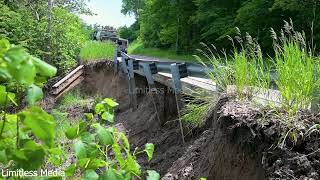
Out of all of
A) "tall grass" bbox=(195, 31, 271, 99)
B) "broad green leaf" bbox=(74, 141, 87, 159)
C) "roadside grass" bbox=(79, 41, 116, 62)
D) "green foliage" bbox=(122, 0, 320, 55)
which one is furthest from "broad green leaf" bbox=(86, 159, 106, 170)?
"roadside grass" bbox=(79, 41, 116, 62)

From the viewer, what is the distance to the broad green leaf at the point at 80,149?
5.11ft

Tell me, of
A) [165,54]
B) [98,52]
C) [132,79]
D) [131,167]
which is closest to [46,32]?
[98,52]

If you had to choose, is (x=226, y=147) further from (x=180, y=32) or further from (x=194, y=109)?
(x=180, y=32)

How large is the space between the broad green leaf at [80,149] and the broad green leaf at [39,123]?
0.29 m

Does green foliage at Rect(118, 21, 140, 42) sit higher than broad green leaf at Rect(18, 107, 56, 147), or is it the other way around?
broad green leaf at Rect(18, 107, 56, 147)

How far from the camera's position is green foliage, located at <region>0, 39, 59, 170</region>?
1.17m

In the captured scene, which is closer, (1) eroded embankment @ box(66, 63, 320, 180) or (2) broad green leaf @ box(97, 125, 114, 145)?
(2) broad green leaf @ box(97, 125, 114, 145)

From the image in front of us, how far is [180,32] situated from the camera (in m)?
34.6

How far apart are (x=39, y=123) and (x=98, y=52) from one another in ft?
55.6

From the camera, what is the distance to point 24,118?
125 centimetres

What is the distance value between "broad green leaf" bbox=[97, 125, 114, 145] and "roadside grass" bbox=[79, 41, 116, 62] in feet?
52.3

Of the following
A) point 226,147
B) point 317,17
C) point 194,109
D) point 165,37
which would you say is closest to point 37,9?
point 317,17

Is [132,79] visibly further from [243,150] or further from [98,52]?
[243,150]

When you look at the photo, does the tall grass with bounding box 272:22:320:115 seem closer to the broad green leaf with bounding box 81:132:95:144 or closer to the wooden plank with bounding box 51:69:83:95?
the broad green leaf with bounding box 81:132:95:144
